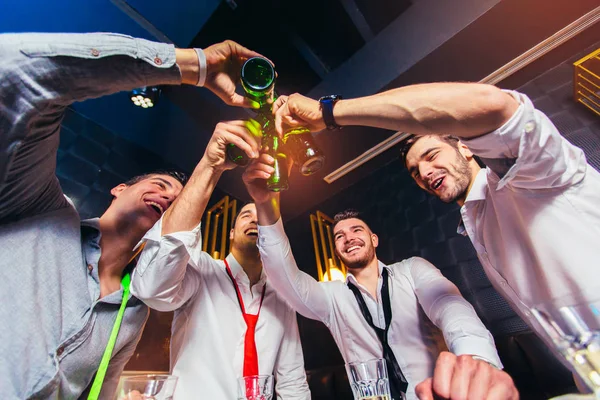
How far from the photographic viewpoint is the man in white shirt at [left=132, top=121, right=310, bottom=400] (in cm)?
117

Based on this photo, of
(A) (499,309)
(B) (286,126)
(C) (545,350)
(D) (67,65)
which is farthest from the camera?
(A) (499,309)

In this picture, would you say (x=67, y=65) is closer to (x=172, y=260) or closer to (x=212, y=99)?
(x=172, y=260)

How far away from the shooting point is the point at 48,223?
1.02 meters

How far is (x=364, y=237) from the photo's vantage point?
2355mm

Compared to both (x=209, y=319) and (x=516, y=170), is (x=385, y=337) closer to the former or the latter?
(x=209, y=319)

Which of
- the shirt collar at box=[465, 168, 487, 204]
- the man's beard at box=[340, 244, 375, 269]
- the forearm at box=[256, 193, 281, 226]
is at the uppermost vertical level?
the forearm at box=[256, 193, 281, 226]

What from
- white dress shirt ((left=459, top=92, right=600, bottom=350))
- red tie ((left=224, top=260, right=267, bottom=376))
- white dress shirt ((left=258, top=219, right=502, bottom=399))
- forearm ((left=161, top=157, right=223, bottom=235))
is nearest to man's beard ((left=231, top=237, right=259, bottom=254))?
red tie ((left=224, top=260, right=267, bottom=376))

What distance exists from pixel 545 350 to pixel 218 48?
8.02ft

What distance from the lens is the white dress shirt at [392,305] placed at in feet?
5.22

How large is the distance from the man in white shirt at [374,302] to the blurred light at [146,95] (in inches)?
67.1

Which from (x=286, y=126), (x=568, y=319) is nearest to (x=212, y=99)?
(x=286, y=126)

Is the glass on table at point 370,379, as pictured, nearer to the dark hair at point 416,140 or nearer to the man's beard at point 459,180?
the man's beard at point 459,180

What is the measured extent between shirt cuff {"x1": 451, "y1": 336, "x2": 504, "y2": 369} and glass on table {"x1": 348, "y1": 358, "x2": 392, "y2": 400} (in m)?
0.44

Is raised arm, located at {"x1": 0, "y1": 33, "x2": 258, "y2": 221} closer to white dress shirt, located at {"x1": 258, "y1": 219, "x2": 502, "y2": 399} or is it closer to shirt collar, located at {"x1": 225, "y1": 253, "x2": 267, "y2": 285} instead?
white dress shirt, located at {"x1": 258, "y1": 219, "x2": 502, "y2": 399}
